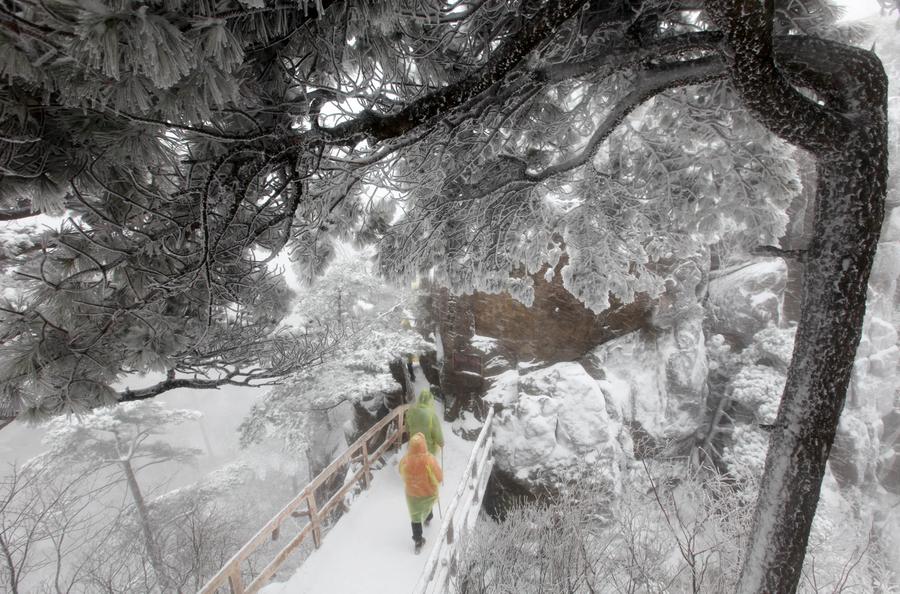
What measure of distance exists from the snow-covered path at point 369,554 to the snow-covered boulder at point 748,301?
9.16 metres

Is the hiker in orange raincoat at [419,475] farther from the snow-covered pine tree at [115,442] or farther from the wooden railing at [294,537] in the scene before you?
the snow-covered pine tree at [115,442]

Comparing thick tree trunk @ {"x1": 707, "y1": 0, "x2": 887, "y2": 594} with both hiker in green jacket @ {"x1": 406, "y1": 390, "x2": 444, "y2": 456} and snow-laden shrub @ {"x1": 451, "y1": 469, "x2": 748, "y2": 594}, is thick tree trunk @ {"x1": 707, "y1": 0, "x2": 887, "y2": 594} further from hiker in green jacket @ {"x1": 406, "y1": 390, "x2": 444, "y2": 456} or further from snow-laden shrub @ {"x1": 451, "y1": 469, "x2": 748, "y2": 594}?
hiker in green jacket @ {"x1": 406, "y1": 390, "x2": 444, "y2": 456}

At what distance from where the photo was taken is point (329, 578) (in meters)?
4.30

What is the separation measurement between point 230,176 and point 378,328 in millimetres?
7812

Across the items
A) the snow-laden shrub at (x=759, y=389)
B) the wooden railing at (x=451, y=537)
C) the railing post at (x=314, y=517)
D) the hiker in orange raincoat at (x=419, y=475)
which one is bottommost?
the snow-laden shrub at (x=759, y=389)

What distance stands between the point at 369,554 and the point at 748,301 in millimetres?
11008

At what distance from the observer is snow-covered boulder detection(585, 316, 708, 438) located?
890 centimetres

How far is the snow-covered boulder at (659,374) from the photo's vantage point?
8.90 m

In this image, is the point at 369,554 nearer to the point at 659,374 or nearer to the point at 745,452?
the point at 659,374

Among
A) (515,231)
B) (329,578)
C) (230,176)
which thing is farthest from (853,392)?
(230,176)

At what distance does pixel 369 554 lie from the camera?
463cm

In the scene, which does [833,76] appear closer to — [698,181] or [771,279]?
[698,181]

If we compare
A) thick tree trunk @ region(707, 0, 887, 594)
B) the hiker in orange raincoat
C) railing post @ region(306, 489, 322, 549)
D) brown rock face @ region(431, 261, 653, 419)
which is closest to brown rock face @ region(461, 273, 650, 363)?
brown rock face @ region(431, 261, 653, 419)

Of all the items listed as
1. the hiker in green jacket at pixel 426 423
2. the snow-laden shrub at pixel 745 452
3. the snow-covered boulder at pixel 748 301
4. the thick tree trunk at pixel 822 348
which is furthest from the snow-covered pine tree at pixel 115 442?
the snow-covered boulder at pixel 748 301
